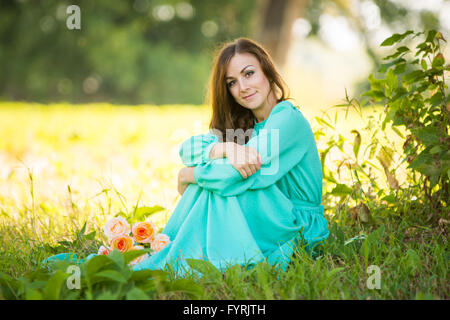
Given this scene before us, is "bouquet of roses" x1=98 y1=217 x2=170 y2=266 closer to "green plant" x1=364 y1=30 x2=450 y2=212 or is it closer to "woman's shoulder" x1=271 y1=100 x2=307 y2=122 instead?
"woman's shoulder" x1=271 y1=100 x2=307 y2=122

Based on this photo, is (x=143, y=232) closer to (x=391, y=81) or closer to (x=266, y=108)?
(x=266, y=108)

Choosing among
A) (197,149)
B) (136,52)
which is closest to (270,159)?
(197,149)

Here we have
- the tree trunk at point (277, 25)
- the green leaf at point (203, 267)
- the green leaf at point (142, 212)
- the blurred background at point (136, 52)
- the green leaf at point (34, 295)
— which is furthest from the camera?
the blurred background at point (136, 52)

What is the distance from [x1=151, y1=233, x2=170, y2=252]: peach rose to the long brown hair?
0.84m

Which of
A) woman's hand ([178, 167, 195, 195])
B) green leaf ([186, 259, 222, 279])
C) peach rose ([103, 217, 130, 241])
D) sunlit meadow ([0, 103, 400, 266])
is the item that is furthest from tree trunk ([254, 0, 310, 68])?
green leaf ([186, 259, 222, 279])

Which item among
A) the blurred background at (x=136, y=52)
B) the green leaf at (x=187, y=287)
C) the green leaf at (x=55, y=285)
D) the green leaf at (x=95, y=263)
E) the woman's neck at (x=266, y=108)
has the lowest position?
the green leaf at (x=187, y=287)

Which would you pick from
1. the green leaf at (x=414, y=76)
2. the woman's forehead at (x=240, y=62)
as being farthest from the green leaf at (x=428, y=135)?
the woman's forehead at (x=240, y=62)

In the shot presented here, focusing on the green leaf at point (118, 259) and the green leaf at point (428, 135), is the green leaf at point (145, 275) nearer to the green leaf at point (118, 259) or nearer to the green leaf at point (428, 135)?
the green leaf at point (118, 259)

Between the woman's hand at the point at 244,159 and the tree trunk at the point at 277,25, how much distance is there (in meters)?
6.71

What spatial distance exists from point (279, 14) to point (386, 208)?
6896 mm

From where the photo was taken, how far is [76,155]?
16.2 ft

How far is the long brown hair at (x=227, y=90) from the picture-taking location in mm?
2508
